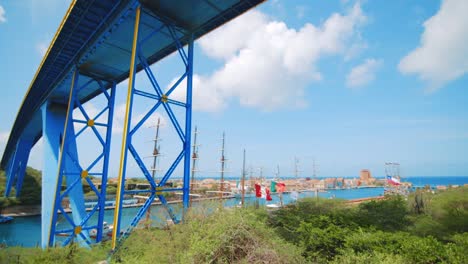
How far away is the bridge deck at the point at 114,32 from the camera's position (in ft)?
20.0

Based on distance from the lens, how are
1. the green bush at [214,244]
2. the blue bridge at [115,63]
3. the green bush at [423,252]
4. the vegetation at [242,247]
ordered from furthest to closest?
the blue bridge at [115,63] < the green bush at [423,252] < the vegetation at [242,247] < the green bush at [214,244]

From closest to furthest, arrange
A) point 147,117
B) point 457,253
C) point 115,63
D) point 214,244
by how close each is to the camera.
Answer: point 214,244, point 457,253, point 147,117, point 115,63

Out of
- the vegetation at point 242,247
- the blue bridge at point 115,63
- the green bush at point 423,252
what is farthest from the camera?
the blue bridge at point 115,63

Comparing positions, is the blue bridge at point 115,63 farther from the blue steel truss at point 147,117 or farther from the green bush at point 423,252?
the green bush at point 423,252

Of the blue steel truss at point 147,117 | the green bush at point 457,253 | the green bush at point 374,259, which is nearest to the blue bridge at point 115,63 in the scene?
the blue steel truss at point 147,117

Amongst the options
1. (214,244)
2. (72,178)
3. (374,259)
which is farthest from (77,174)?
(374,259)

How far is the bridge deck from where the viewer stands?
20.0ft

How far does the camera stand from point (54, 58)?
337 inches

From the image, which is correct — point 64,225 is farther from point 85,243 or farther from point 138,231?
point 138,231

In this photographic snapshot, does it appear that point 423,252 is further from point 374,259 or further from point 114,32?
point 114,32

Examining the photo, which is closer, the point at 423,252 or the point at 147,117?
the point at 423,252

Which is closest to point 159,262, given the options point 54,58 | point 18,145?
point 54,58

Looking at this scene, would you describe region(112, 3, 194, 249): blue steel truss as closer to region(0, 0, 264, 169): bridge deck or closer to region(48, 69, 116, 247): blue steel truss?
region(0, 0, 264, 169): bridge deck

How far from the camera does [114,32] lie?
22.4ft
